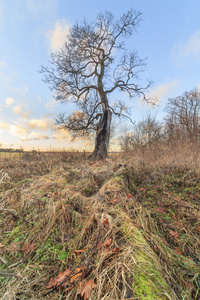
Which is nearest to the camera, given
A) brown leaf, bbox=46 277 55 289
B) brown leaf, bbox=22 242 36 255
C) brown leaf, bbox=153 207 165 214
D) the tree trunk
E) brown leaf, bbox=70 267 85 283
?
brown leaf, bbox=70 267 85 283

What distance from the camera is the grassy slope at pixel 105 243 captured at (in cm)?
111

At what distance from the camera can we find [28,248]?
6.03 ft

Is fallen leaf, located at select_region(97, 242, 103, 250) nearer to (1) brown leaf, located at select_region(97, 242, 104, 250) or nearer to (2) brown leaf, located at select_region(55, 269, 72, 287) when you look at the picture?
(1) brown leaf, located at select_region(97, 242, 104, 250)

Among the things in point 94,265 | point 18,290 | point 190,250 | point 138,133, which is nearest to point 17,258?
point 18,290

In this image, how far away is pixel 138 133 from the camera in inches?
750

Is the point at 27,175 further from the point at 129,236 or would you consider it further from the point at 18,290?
the point at 129,236

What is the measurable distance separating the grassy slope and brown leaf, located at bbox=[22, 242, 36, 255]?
0.5 inches

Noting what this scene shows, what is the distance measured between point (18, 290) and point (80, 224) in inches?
35.4

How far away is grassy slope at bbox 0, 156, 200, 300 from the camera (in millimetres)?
1105

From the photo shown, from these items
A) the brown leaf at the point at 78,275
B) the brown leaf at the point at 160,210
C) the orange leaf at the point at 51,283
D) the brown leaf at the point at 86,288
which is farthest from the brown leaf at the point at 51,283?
the brown leaf at the point at 160,210

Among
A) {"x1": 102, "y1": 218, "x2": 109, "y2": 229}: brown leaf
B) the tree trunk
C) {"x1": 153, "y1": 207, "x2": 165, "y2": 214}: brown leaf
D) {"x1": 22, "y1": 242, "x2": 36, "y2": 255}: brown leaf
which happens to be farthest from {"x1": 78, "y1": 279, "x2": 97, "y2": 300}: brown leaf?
the tree trunk

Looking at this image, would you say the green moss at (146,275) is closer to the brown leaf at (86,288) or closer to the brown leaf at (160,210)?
the brown leaf at (86,288)

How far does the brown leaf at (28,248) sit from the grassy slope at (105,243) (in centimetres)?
1

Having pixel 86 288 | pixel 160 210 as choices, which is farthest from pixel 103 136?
pixel 86 288
